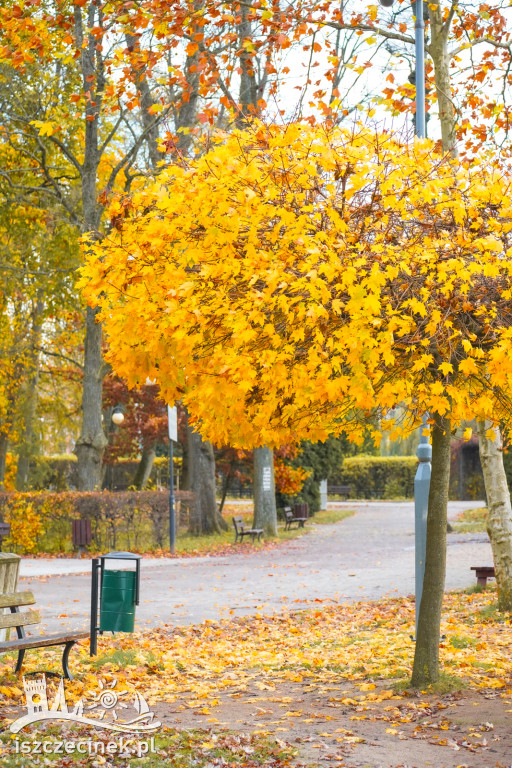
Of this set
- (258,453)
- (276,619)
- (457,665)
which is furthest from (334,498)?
(457,665)

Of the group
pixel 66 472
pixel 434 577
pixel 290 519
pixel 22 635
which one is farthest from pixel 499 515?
pixel 66 472

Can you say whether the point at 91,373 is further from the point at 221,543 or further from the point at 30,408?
the point at 30,408

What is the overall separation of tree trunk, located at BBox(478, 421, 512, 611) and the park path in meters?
2.53

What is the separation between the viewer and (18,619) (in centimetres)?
643

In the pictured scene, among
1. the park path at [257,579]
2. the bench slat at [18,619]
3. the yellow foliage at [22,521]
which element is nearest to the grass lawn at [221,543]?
the park path at [257,579]

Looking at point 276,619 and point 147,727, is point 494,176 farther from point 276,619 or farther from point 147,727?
point 276,619

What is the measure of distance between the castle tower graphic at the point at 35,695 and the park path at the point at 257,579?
135 inches

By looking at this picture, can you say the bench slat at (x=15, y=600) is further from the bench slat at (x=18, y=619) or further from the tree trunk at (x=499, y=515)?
the tree trunk at (x=499, y=515)

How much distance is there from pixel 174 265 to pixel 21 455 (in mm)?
23163

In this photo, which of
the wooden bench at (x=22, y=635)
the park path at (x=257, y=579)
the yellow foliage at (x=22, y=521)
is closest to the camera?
the wooden bench at (x=22, y=635)

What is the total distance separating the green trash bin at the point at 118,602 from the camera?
27.6 feet

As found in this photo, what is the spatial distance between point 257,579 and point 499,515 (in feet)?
17.8

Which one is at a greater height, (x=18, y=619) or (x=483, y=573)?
(x=18, y=619)

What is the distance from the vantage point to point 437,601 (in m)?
6.49
